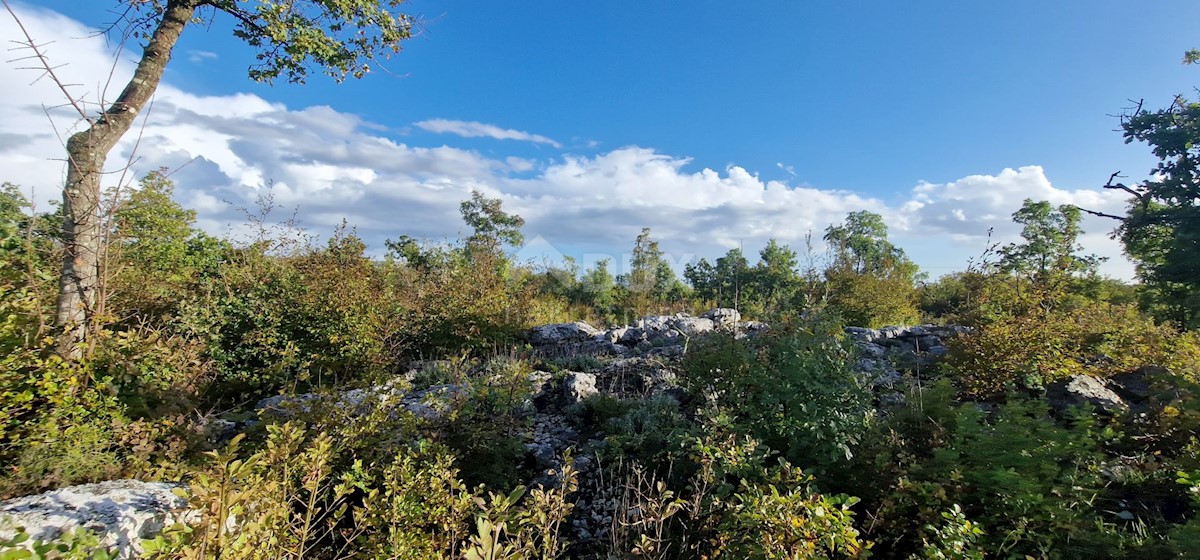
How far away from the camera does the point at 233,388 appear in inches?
198

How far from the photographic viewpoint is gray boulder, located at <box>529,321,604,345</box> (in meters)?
8.12

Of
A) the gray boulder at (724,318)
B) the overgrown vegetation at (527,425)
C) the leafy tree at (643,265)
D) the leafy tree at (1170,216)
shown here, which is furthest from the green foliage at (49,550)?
the leafy tree at (643,265)

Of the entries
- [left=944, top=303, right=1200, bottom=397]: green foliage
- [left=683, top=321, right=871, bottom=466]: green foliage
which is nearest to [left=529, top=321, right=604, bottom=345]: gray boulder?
[left=683, top=321, right=871, bottom=466]: green foliage

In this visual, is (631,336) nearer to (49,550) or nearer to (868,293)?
(868,293)

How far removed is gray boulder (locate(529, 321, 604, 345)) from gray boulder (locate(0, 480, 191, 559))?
19.3ft

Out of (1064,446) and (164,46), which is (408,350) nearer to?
(164,46)

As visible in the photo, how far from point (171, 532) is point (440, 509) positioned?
3.05 feet

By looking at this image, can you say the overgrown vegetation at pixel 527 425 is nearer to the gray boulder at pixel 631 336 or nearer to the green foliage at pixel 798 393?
the green foliage at pixel 798 393

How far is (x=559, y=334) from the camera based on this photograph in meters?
8.34

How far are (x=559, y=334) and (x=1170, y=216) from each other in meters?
11.3

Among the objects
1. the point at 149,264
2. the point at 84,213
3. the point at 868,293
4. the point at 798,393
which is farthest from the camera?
the point at 868,293

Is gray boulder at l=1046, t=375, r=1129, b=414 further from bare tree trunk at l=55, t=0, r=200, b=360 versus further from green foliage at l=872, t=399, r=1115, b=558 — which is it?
bare tree trunk at l=55, t=0, r=200, b=360

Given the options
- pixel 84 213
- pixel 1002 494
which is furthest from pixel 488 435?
pixel 84 213

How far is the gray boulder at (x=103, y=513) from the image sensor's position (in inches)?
71.9
